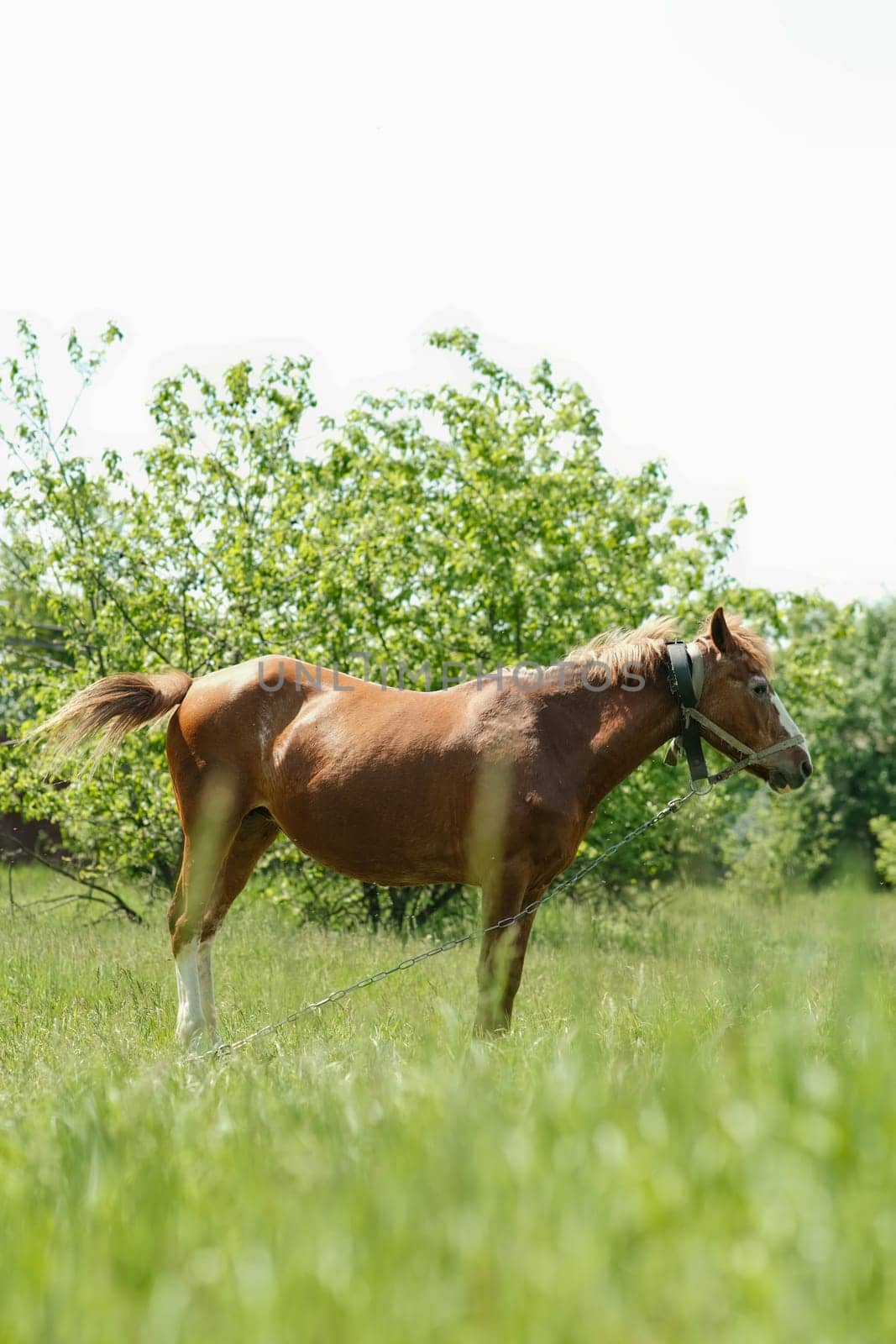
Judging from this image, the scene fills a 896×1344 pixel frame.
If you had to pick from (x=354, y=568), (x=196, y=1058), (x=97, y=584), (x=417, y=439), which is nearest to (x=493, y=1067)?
(x=196, y=1058)

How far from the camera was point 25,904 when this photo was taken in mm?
12180

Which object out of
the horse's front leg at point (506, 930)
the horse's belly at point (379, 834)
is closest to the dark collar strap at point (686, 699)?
the horse's front leg at point (506, 930)

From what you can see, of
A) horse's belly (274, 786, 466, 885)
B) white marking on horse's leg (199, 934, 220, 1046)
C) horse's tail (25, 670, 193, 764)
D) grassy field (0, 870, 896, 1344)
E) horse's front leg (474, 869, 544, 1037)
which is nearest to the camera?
grassy field (0, 870, 896, 1344)

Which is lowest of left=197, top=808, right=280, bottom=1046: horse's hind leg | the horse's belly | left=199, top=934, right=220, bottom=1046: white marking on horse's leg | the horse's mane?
left=199, top=934, right=220, bottom=1046: white marking on horse's leg

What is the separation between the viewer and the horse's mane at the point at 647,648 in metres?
5.66

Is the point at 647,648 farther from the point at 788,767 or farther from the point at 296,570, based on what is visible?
the point at 296,570

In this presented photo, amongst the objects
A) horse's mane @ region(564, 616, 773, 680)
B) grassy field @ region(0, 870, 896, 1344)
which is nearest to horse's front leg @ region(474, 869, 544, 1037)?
A: horse's mane @ region(564, 616, 773, 680)

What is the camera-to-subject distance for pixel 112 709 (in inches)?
247

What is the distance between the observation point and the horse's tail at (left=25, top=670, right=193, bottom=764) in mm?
6230

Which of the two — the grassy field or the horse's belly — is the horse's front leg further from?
the grassy field

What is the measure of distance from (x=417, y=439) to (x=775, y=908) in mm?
6455

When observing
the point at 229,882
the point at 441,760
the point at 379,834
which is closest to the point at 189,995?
the point at 229,882

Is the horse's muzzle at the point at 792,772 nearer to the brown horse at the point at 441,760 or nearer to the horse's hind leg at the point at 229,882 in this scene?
the brown horse at the point at 441,760

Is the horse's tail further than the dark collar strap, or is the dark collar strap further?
the horse's tail
